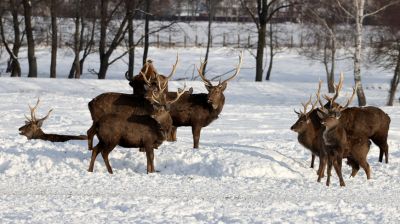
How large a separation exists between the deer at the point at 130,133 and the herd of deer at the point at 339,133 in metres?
2.74

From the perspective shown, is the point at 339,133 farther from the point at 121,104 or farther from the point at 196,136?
the point at 121,104

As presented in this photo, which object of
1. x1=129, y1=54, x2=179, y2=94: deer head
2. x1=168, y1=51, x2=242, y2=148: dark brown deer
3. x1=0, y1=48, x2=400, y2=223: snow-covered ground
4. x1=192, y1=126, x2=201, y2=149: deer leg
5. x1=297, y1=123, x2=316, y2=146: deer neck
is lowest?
x1=0, y1=48, x2=400, y2=223: snow-covered ground

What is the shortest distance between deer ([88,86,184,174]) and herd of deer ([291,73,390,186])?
8.99ft

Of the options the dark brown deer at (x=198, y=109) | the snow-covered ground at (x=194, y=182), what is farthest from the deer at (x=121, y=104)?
the snow-covered ground at (x=194, y=182)

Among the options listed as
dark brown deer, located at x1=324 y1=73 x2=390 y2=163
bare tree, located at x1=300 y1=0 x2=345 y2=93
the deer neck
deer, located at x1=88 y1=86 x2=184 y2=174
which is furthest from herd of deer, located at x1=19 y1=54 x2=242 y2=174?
bare tree, located at x1=300 y1=0 x2=345 y2=93

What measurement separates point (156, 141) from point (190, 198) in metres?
2.94

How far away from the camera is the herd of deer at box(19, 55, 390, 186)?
14.1 meters

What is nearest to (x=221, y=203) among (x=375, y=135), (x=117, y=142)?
(x=117, y=142)

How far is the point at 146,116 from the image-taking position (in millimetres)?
14719

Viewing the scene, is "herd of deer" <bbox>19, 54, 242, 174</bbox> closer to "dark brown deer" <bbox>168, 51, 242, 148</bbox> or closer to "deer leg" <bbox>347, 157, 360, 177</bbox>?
"dark brown deer" <bbox>168, 51, 242, 148</bbox>

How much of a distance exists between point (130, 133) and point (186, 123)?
2606 mm

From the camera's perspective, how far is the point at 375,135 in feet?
55.4

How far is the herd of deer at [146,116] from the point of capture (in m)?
14.2

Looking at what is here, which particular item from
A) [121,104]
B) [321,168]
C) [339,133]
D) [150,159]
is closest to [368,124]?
[339,133]
